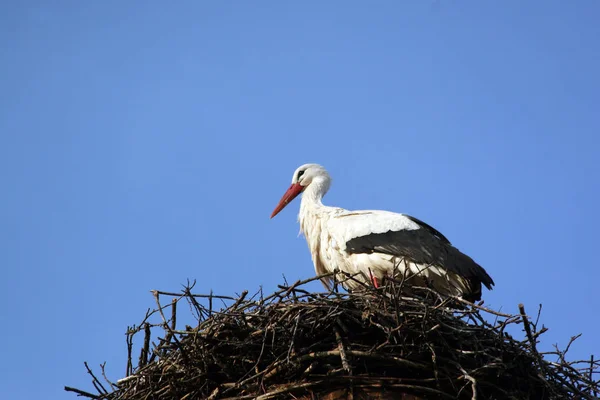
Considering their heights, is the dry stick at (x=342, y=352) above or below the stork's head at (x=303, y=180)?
below

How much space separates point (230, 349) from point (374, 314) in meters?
0.87

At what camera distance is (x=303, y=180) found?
8.37m

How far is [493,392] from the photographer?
5.07 m

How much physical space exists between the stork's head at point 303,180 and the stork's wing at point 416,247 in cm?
129

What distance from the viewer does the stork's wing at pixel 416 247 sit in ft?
22.2

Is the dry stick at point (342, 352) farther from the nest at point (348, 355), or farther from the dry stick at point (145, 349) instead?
the dry stick at point (145, 349)

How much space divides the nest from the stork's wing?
4.62 feet

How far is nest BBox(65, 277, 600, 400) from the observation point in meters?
4.97

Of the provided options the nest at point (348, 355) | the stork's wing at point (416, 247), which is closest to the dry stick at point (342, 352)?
the nest at point (348, 355)

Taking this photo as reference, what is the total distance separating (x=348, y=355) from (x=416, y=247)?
2.06 meters

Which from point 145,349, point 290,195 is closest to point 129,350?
point 145,349

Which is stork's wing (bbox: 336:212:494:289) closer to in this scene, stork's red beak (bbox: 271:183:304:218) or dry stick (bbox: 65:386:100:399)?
stork's red beak (bbox: 271:183:304:218)

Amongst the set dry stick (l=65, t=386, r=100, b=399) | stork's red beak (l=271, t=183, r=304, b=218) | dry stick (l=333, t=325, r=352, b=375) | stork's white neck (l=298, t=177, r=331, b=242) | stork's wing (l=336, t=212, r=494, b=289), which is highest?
stork's red beak (l=271, t=183, r=304, b=218)

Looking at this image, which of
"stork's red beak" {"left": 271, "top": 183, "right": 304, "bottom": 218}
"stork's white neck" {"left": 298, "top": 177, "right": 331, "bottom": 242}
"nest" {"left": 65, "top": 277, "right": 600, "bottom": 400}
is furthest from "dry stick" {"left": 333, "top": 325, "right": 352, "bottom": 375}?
"stork's red beak" {"left": 271, "top": 183, "right": 304, "bottom": 218}
